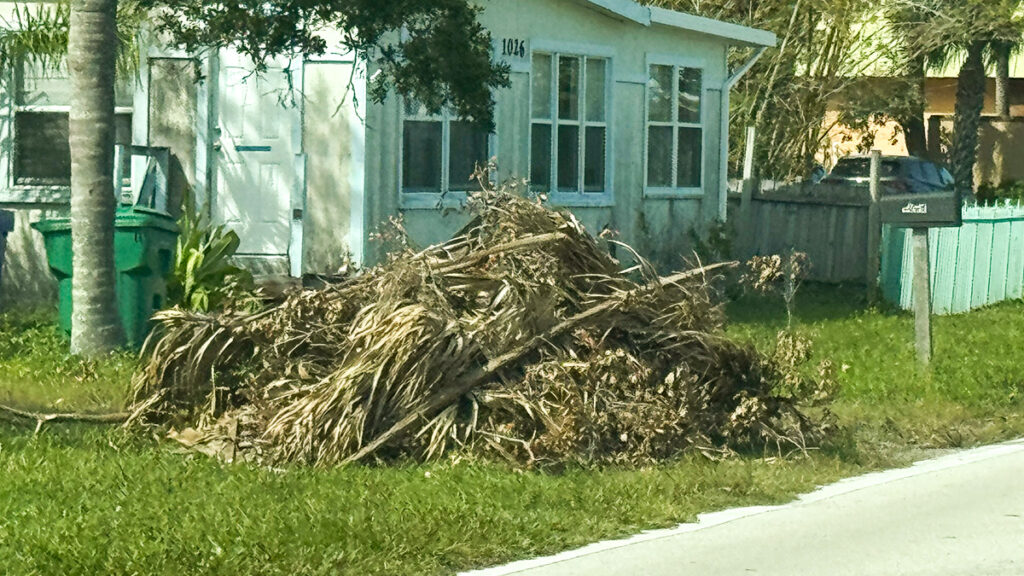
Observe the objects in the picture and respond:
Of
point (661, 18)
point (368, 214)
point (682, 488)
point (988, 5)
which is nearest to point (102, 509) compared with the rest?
point (682, 488)

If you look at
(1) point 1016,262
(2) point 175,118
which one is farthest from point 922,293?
(1) point 1016,262

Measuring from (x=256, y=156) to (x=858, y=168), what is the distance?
2028 centimetres

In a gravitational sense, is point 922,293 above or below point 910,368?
above

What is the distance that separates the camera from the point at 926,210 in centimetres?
1432

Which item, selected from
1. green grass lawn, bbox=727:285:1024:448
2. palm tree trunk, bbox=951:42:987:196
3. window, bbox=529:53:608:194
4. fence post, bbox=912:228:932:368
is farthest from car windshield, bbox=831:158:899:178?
fence post, bbox=912:228:932:368

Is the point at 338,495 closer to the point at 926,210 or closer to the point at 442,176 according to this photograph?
the point at 926,210

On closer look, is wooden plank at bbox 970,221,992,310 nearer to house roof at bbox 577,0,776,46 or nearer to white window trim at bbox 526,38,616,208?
house roof at bbox 577,0,776,46

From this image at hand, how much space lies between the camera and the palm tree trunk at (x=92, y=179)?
1389 centimetres

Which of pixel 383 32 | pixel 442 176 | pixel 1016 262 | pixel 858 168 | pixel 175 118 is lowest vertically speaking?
pixel 1016 262

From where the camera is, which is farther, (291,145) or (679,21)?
(679,21)

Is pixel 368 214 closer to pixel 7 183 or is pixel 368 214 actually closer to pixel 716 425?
pixel 7 183

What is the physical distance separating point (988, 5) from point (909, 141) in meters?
11.5

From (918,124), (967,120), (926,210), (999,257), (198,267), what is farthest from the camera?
(918,124)

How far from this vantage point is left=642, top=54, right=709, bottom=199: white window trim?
2091 centimetres
